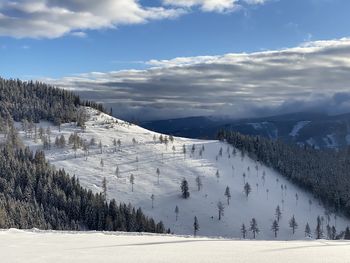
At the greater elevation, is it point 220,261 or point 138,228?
point 220,261

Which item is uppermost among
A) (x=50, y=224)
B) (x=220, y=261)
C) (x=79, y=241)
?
(x=220, y=261)

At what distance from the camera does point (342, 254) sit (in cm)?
2966

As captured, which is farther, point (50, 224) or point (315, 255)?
point (50, 224)

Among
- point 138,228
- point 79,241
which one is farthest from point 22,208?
point 79,241

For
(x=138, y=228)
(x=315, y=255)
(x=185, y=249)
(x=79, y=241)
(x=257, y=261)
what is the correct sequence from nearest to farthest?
(x=257, y=261) → (x=315, y=255) → (x=185, y=249) → (x=79, y=241) → (x=138, y=228)

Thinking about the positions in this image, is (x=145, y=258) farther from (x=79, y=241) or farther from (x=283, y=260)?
(x=79, y=241)

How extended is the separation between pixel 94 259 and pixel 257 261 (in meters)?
9.63

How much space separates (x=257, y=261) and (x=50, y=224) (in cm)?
18587

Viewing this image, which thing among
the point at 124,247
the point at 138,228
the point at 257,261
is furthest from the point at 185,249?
the point at 138,228

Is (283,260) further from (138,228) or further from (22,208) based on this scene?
(22,208)

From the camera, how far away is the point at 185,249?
3250 cm

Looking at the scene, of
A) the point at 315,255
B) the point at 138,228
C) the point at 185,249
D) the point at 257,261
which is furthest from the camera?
the point at 138,228

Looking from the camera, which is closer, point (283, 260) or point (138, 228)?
point (283, 260)

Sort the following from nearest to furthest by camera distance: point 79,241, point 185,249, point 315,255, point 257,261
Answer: point 257,261 → point 315,255 → point 185,249 → point 79,241
